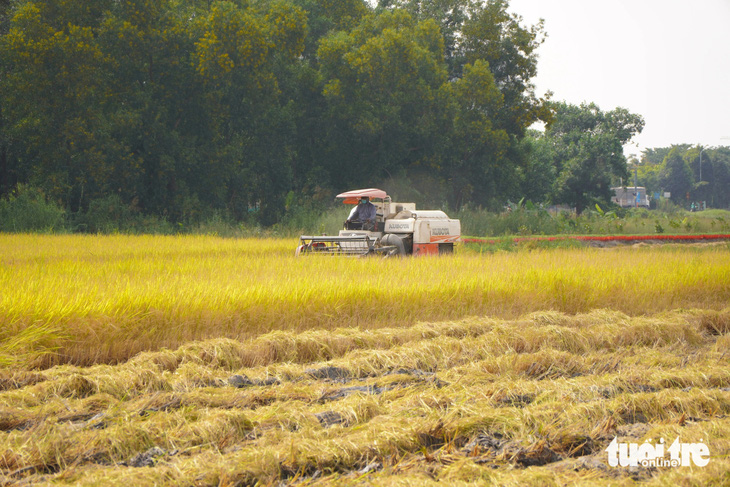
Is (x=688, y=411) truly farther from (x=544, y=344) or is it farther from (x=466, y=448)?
(x=544, y=344)

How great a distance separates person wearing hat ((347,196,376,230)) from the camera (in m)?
12.9

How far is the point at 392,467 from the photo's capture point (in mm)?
3133

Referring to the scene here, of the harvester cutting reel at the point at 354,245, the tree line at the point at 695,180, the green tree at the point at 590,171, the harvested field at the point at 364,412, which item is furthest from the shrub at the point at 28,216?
the tree line at the point at 695,180

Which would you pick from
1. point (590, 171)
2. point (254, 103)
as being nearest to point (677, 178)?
point (590, 171)

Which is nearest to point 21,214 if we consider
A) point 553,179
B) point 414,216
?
point 414,216

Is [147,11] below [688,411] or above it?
above

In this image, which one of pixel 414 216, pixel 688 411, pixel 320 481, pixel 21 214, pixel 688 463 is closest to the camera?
pixel 320 481

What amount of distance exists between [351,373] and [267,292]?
1.96m

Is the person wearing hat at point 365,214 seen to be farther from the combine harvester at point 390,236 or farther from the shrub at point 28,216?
the shrub at point 28,216

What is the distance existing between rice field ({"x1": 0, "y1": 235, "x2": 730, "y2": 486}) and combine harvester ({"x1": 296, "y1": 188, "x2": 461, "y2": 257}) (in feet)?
7.36

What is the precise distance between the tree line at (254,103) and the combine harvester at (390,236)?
11395mm

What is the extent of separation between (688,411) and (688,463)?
3.02ft

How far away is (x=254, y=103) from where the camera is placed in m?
24.9

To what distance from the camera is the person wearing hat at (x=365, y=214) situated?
12867 mm
